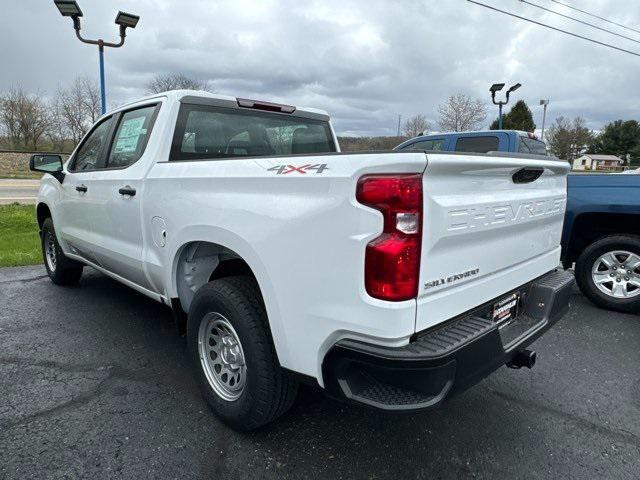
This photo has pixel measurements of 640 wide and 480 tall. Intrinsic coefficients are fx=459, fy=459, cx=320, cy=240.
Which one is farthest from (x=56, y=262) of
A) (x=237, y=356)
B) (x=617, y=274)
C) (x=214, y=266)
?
(x=617, y=274)

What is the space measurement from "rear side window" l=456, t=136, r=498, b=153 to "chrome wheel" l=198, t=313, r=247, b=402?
6.96 metres

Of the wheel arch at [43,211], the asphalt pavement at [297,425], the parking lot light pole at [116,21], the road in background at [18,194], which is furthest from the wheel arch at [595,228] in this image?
the road in background at [18,194]

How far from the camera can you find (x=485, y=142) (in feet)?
27.6

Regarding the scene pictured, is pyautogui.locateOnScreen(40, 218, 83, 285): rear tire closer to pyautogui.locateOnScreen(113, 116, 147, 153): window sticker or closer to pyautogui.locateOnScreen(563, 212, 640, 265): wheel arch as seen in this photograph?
pyautogui.locateOnScreen(113, 116, 147, 153): window sticker

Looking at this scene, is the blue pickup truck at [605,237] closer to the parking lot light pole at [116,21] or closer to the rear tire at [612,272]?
the rear tire at [612,272]

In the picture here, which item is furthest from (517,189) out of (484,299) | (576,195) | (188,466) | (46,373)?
(46,373)

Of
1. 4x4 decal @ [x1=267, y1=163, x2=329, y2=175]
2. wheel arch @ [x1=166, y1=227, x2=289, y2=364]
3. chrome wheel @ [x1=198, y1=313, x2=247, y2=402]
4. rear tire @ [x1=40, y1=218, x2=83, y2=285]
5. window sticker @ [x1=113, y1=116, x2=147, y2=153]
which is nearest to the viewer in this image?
4x4 decal @ [x1=267, y1=163, x2=329, y2=175]

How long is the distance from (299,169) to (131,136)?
208cm

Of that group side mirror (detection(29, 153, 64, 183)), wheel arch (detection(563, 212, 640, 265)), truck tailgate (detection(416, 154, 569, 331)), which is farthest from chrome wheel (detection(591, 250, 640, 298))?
side mirror (detection(29, 153, 64, 183))

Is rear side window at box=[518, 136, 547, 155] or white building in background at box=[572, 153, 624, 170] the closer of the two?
rear side window at box=[518, 136, 547, 155]

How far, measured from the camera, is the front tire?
2217mm

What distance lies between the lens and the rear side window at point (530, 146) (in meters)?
8.17

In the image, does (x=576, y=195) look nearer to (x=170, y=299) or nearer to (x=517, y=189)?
(x=517, y=189)

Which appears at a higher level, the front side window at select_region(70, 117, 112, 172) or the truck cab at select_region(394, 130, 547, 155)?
the truck cab at select_region(394, 130, 547, 155)
